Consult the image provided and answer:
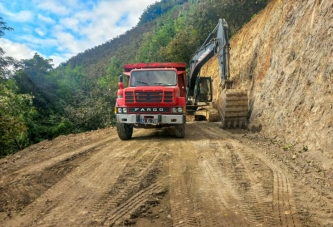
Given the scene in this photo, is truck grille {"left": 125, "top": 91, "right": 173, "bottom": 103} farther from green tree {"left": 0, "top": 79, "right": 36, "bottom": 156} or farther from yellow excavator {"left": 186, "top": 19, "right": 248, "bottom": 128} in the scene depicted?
green tree {"left": 0, "top": 79, "right": 36, "bottom": 156}

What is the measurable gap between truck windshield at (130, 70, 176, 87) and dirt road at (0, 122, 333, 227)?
3.16 metres

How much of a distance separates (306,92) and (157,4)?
12312 centimetres

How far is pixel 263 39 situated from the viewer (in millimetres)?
13469

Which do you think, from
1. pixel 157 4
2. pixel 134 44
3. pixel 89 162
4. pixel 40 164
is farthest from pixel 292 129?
pixel 157 4

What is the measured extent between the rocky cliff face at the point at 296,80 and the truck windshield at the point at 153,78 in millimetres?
3353

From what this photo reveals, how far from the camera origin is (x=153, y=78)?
1034 centimetres

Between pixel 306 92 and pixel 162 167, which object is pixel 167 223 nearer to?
pixel 162 167

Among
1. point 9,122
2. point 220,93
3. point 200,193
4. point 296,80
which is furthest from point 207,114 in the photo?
point 200,193

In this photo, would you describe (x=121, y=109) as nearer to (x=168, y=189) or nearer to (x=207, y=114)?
(x=168, y=189)

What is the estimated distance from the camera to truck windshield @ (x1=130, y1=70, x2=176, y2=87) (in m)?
10.3

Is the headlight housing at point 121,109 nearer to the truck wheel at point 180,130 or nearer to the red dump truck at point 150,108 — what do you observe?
the red dump truck at point 150,108

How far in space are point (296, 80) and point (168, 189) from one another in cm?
563

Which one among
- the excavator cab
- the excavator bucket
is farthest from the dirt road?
the excavator cab

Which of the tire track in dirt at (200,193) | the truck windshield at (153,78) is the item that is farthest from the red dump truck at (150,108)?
the tire track in dirt at (200,193)
